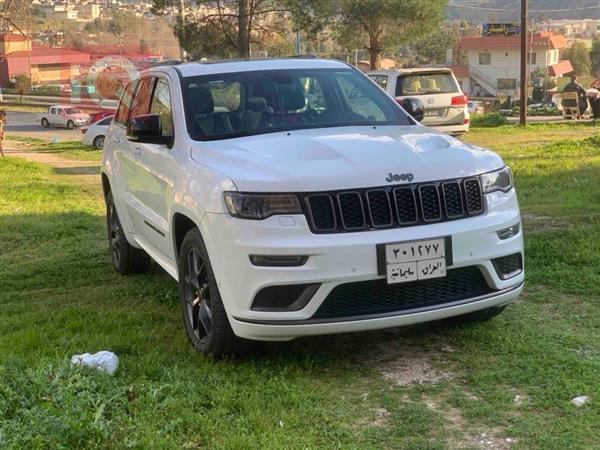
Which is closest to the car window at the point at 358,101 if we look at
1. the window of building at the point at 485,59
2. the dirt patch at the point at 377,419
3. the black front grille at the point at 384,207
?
the black front grille at the point at 384,207

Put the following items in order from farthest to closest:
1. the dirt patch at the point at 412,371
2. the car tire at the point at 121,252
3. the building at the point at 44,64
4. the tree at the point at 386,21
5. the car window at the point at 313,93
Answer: the building at the point at 44,64, the tree at the point at 386,21, the car tire at the point at 121,252, the car window at the point at 313,93, the dirt patch at the point at 412,371

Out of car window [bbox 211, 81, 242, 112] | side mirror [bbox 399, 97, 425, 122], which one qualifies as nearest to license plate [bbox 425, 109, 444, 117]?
side mirror [bbox 399, 97, 425, 122]

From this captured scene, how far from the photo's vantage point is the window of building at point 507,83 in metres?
84.5

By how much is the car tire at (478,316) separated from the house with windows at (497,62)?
3207 inches

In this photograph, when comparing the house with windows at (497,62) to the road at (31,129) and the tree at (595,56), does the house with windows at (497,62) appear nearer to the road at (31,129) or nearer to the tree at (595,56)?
the tree at (595,56)

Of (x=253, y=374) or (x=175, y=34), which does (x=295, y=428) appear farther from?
(x=175, y=34)

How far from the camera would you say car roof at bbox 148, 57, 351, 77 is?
555 cm

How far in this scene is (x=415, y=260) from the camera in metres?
3.94

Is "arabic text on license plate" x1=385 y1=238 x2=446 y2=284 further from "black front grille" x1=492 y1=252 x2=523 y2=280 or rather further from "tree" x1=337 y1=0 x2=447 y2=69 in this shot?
"tree" x1=337 y1=0 x2=447 y2=69

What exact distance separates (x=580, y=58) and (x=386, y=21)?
217 feet

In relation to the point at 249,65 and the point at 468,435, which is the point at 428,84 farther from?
the point at 468,435

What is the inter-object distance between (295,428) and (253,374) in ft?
2.09

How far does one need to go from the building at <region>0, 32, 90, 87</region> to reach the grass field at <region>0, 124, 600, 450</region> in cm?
5961

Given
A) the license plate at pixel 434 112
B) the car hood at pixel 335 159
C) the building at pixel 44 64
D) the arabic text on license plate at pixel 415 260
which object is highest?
the building at pixel 44 64
